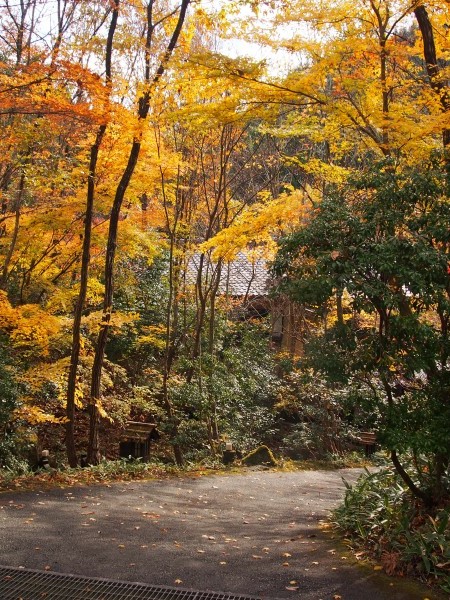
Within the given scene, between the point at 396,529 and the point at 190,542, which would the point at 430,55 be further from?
the point at 190,542

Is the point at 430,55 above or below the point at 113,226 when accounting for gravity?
above

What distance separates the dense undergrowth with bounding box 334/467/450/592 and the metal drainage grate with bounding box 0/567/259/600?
146 centimetres

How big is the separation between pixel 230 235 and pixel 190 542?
5.83 m

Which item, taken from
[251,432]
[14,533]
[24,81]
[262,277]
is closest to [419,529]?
[14,533]

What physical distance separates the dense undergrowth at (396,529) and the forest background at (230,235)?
267mm

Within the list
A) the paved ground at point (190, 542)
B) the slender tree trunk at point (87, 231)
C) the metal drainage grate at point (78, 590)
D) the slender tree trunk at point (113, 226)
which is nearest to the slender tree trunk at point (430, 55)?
the slender tree trunk at point (113, 226)

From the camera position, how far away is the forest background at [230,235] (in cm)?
528

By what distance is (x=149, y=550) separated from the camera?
522 cm

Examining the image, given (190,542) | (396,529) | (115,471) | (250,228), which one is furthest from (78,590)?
(250,228)

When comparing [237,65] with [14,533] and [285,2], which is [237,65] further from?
[14,533]

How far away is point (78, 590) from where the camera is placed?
420 centimetres

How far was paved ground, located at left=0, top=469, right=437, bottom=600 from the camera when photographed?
4488 mm

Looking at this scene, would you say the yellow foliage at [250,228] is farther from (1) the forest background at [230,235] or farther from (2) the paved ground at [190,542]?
(2) the paved ground at [190,542]

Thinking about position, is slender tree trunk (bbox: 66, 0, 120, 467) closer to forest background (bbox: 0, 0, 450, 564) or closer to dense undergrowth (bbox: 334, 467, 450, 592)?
forest background (bbox: 0, 0, 450, 564)
